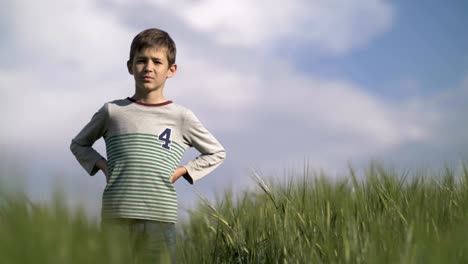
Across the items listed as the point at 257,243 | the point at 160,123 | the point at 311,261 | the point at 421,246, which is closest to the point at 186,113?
the point at 160,123

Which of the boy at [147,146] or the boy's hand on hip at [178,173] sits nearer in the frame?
the boy at [147,146]

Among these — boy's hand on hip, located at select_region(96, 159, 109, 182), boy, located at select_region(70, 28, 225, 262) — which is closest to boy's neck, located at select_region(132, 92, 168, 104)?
boy, located at select_region(70, 28, 225, 262)

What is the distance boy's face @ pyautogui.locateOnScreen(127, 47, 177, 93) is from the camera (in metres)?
2.66

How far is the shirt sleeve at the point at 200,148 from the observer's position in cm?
273

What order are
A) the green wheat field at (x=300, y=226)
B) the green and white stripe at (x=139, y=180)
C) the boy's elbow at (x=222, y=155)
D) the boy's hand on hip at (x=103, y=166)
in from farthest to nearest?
the boy's elbow at (x=222, y=155)
the boy's hand on hip at (x=103, y=166)
the green and white stripe at (x=139, y=180)
the green wheat field at (x=300, y=226)

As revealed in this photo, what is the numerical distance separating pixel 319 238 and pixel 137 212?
756 millimetres

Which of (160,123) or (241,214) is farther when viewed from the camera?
(241,214)

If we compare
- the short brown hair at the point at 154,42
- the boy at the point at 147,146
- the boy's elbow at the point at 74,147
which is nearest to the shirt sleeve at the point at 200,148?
the boy at the point at 147,146

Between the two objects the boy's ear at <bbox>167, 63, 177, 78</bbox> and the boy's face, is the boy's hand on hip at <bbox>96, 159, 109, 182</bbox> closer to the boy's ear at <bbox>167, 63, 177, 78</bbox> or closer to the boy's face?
the boy's face

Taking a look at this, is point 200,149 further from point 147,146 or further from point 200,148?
point 147,146

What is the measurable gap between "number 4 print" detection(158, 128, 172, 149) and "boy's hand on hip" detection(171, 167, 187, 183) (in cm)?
12

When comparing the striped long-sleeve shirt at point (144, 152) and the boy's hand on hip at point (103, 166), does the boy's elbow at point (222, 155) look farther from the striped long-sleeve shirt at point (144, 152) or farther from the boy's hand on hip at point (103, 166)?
the boy's hand on hip at point (103, 166)

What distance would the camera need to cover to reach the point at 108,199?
8.43 feet

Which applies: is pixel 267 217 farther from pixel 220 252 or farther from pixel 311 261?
pixel 311 261
